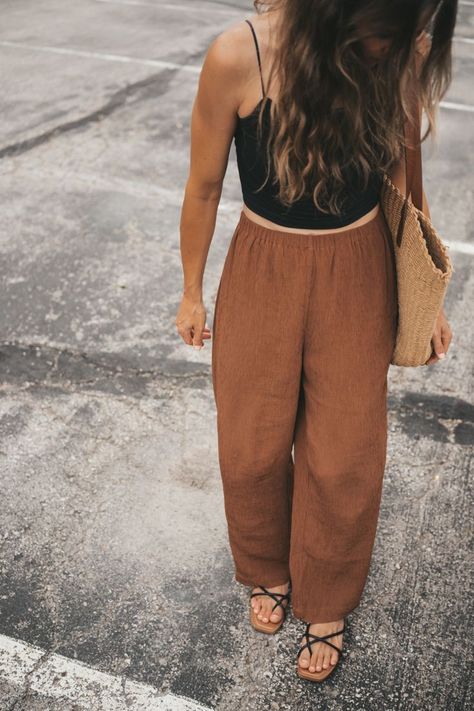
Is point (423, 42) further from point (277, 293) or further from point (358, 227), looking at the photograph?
point (277, 293)

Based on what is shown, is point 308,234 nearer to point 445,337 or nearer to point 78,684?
point 445,337

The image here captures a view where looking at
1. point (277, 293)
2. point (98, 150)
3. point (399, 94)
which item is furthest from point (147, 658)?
point (98, 150)

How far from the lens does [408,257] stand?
1.90 meters

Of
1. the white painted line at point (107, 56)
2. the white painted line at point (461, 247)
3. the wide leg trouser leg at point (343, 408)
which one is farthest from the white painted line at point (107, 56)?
the wide leg trouser leg at point (343, 408)

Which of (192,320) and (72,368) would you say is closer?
→ (192,320)

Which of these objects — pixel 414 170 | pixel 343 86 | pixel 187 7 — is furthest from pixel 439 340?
→ pixel 187 7

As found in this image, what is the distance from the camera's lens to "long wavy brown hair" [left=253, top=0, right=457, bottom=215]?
1.51 meters

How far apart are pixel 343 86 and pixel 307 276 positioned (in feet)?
1.50

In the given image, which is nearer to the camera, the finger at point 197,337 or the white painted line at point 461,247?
the finger at point 197,337

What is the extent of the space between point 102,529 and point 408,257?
1518mm

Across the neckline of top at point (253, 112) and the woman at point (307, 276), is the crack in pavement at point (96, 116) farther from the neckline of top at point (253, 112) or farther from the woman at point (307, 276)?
the neckline of top at point (253, 112)

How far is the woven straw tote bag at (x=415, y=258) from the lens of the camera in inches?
72.5

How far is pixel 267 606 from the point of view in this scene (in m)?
2.36

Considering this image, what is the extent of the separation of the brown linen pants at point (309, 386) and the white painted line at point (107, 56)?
19.0 ft
